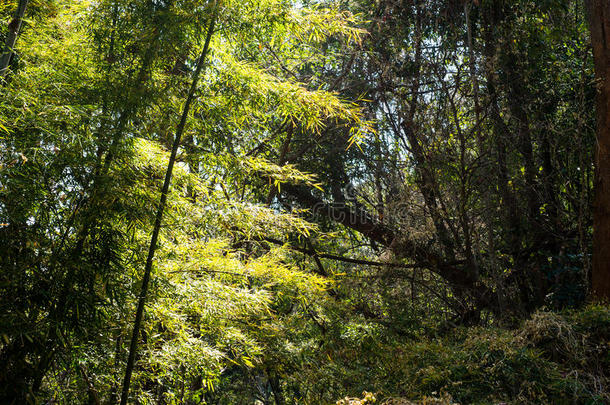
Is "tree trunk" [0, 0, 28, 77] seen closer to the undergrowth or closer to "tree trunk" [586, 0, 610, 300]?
the undergrowth

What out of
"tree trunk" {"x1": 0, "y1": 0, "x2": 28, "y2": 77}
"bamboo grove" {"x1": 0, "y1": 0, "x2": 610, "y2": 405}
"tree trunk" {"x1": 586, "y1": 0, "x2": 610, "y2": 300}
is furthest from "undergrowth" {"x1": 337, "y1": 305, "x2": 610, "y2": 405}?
"tree trunk" {"x1": 0, "y1": 0, "x2": 28, "y2": 77}

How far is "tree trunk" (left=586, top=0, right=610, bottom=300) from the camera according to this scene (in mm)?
3650

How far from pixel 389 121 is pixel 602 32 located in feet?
6.52

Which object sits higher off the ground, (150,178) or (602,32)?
(602,32)

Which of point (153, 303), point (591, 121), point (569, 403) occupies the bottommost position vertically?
point (153, 303)

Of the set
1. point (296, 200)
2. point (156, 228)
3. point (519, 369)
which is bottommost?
point (519, 369)

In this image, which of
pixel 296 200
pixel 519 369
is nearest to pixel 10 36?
pixel 519 369

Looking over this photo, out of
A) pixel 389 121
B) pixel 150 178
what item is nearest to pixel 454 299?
pixel 389 121

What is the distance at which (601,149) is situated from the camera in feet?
12.2

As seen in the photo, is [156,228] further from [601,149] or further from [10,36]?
[601,149]

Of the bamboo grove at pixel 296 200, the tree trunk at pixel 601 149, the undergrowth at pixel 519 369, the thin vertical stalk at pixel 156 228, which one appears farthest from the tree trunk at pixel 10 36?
the tree trunk at pixel 601 149

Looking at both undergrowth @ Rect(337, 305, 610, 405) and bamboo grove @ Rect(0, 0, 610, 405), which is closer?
bamboo grove @ Rect(0, 0, 610, 405)

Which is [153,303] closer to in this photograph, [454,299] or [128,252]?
[128,252]

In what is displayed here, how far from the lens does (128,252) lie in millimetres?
2668
